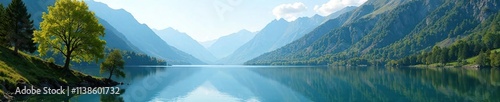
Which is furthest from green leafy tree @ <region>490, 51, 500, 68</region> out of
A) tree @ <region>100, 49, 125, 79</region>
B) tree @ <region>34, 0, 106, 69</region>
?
tree @ <region>34, 0, 106, 69</region>

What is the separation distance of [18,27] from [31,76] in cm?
1512

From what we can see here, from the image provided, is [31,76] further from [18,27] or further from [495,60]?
[495,60]

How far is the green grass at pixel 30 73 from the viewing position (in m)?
47.4

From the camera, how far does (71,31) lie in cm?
6134

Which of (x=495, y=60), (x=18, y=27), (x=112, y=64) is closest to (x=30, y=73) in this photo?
(x=18, y=27)

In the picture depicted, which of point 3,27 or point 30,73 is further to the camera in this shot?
point 3,27

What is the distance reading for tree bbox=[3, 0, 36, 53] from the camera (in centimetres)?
6306

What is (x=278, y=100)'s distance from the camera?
57.8 m

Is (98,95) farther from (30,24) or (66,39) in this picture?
(30,24)

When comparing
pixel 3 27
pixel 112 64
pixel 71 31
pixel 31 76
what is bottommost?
pixel 31 76

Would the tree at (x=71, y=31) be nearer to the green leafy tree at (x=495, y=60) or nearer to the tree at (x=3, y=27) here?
the tree at (x=3, y=27)

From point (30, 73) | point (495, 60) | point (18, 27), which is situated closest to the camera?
point (30, 73)

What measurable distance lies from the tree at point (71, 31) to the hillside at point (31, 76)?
128 inches

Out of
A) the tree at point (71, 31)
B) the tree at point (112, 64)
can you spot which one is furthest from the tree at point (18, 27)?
the tree at point (112, 64)
